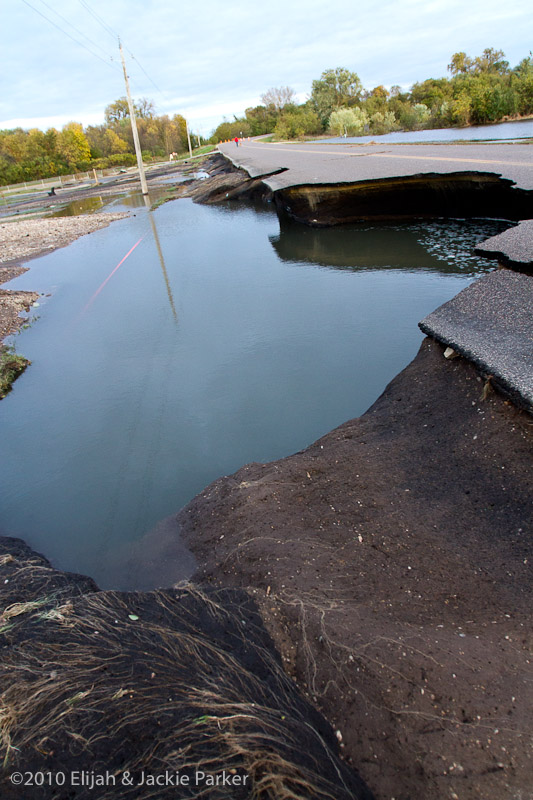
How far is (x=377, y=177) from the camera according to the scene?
469 inches

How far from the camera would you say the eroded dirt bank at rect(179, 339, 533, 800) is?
1.59 meters

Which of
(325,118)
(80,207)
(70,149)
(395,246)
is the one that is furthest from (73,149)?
(395,246)

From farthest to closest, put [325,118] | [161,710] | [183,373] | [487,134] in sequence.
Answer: [325,118] < [487,134] < [183,373] < [161,710]

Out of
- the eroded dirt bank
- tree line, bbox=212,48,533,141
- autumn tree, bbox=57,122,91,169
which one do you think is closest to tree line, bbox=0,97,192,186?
autumn tree, bbox=57,122,91,169

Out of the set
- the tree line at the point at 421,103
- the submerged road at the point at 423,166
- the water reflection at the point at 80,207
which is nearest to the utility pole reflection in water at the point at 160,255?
the submerged road at the point at 423,166

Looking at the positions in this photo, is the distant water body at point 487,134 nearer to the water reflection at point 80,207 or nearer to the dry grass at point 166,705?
the water reflection at point 80,207

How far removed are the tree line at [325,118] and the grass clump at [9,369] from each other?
25.7m

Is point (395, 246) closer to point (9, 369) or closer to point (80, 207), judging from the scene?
point (9, 369)

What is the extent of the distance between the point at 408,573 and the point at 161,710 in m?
1.39

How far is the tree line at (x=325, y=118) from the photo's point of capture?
80.6 ft

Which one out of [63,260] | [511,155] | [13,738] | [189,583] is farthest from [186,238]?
[13,738]

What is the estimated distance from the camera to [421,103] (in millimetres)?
39094

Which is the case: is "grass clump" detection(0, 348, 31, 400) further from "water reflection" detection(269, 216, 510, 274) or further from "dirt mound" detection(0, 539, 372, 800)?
"water reflection" detection(269, 216, 510, 274)

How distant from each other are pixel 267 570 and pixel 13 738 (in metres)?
1.29
